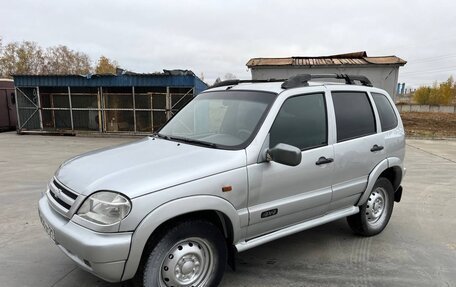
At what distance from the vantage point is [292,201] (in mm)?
3244

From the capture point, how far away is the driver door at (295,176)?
3006 mm

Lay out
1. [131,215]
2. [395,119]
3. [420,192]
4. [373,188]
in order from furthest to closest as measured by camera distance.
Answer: [420,192] < [395,119] < [373,188] < [131,215]

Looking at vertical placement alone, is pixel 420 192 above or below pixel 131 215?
below

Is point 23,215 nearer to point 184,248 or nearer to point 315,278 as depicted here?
point 184,248

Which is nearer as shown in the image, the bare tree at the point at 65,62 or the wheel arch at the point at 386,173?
the wheel arch at the point at 386,173

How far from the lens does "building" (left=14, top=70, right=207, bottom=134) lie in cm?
1531

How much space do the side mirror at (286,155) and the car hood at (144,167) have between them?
0.27 metres

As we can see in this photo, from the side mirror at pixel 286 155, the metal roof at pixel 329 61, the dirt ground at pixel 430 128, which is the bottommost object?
the dirt ground at pixel 430 128

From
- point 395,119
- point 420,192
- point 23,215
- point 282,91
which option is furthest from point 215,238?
point 420,192

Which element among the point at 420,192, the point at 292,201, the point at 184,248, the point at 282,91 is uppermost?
the point at 282,91

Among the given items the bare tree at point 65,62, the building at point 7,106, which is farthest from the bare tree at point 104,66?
the building at point 7,106

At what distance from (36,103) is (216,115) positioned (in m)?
16.6

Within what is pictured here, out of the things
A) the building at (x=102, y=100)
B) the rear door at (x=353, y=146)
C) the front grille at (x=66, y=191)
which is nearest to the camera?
the front grille at (x=66, y=191)

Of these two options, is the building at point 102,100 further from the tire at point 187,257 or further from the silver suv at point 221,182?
the tire at point 187,257
